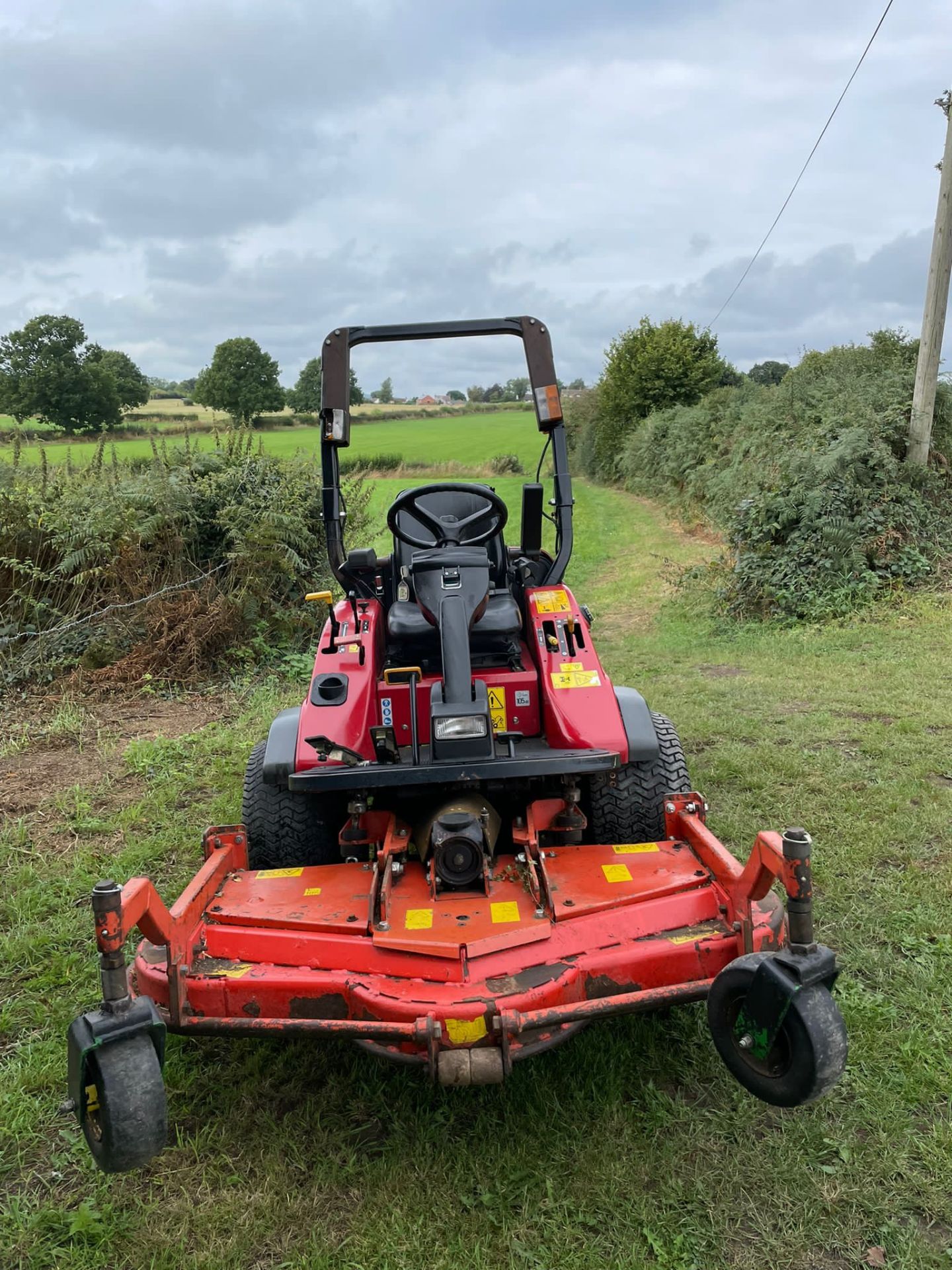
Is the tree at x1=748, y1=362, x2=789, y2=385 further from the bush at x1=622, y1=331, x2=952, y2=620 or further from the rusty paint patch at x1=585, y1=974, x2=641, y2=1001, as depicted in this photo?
the rusty paint patch at x1=585, y1=974, x2=641, y2=1001

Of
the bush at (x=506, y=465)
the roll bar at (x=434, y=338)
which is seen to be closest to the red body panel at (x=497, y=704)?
the roll bar at (x=434, y=338)

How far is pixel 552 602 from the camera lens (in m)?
3.96

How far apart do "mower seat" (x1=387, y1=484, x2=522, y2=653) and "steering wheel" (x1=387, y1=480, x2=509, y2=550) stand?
0.13 ft

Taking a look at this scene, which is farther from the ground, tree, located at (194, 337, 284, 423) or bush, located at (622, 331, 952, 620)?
tree, located at (194, 337, 284, 423)

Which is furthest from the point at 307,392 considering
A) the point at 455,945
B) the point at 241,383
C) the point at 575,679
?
the point at 241,383

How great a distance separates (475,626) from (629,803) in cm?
89

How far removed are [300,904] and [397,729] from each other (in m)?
0.87

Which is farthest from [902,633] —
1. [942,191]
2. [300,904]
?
[300,904]

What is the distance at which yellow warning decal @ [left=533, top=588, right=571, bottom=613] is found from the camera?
3.90 metres

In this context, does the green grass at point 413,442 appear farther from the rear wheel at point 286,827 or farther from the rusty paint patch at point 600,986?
the rusty paint patch at point 600,986

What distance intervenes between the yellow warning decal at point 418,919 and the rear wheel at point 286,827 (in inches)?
32.4

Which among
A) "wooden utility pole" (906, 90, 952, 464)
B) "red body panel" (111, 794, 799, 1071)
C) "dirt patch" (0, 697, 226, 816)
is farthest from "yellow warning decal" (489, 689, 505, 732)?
"wooden utility pole" (906, 90, 952, 464)

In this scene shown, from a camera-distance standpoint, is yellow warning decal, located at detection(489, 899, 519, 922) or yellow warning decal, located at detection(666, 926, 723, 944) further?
yellow warning decal, located at detection(489, 899, 519, 922)

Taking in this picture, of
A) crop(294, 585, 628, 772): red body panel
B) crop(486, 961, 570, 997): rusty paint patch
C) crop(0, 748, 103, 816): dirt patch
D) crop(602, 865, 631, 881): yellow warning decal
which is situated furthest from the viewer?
crop(0, 748, 103, 816): dirt patch
